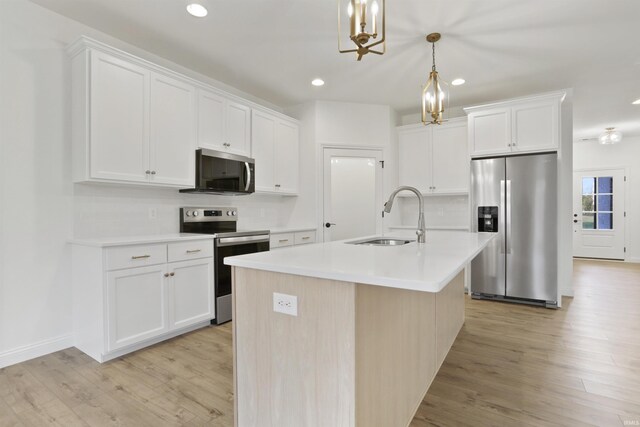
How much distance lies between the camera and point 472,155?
424cm

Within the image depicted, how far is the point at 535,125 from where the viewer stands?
3.87 metres

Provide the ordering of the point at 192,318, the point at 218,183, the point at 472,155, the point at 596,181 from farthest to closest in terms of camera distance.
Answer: the point at 596,181, the point at 472,155, the point at 218,183, the point at 192,318

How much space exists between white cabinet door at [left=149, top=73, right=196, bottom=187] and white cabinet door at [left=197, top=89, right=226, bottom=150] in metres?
0.10

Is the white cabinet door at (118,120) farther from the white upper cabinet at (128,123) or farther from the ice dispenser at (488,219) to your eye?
the ice dispenser at (488,219)

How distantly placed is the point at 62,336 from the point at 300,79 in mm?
3441

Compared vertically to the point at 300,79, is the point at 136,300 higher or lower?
lower

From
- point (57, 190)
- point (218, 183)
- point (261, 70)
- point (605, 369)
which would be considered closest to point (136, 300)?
point (57, 190)

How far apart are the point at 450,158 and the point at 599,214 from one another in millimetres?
5016

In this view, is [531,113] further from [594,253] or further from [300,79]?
[594,253]

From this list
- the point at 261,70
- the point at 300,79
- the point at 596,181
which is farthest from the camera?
the point at 596,181

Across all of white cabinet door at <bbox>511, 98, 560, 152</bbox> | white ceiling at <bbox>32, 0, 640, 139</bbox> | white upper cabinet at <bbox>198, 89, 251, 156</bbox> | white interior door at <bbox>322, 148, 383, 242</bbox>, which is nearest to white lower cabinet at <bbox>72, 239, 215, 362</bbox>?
white upper cabinet at <bbox>198, 89, 251, 156</bbox>

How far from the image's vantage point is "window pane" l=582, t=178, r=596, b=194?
7215mm

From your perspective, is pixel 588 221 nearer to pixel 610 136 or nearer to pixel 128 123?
pixel 610 136

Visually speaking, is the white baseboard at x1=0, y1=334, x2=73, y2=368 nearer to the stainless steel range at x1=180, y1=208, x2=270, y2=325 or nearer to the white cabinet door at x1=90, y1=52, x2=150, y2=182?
the stainless steel range at x1=180, y1=208, x2=270, y2=325
